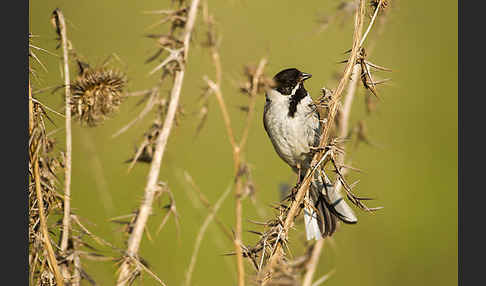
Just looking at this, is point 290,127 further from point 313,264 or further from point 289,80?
point 313,264

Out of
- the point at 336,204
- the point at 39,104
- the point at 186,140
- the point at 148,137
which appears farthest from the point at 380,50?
the point at 39,104

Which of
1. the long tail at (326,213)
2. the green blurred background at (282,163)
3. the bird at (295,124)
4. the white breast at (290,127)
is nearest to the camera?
the long tail at (326,213)

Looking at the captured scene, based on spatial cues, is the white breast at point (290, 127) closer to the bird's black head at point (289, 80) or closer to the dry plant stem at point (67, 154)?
the bird's black head at point (289, 80)

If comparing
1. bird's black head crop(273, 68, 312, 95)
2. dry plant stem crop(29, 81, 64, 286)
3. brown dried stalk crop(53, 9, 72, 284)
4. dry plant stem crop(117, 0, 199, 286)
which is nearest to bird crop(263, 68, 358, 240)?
bird's black head crop(273, 68, 312, 95)

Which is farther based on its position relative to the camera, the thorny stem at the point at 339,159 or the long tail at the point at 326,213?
the long tail at the point at 326,213

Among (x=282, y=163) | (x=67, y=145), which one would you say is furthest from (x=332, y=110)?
(x=282, y=163)

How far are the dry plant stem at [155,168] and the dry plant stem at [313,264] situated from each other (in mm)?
819

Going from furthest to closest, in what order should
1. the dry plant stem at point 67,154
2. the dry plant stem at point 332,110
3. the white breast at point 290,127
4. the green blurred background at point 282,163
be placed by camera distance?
the green blurred background at point 282,163, the white breast at point 290,127, the dry plant stem at point 67,154, the dry plant stem at point 332,110

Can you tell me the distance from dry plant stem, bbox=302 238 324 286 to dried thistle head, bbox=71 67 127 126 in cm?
122

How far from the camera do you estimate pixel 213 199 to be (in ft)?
19.3

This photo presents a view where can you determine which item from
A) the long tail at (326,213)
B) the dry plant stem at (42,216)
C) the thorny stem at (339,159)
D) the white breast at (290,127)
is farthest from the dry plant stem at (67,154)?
the white breast at (290,127)

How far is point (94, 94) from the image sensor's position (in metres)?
2.61

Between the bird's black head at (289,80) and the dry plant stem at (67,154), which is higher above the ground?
the bird's black head at (289,80)

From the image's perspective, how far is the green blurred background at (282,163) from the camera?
5457mm
